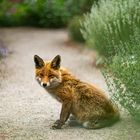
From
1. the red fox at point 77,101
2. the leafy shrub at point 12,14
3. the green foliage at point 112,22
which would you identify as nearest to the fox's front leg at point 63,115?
the red fox at point 77,101

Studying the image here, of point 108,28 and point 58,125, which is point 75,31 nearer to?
point 108,28

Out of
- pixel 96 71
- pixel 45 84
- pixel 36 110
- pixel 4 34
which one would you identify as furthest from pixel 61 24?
pixel 45 84

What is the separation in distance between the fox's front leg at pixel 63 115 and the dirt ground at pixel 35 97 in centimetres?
10

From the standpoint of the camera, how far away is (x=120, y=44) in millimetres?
10859

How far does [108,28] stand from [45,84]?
17.0ft

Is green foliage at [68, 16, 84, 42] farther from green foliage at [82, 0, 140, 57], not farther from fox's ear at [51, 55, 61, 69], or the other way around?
fox's ear at [51, 55, 61, 69]

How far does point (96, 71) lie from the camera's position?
13.8m

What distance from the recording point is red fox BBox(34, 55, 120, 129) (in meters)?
8.38

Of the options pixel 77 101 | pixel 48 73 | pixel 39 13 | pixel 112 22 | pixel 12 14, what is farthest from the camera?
pixel 39 13

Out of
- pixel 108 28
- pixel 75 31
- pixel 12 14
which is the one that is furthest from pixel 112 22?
pixel 12 14

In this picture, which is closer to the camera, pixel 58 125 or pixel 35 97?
pixel 58 125

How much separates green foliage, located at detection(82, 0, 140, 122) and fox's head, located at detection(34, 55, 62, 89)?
0.70m

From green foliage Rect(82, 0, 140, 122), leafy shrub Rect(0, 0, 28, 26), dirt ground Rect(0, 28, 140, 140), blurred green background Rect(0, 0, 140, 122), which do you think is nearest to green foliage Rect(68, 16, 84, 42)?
blurred green background Rect(0, 0, 140, 122)

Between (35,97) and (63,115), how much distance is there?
2520 millimetres
